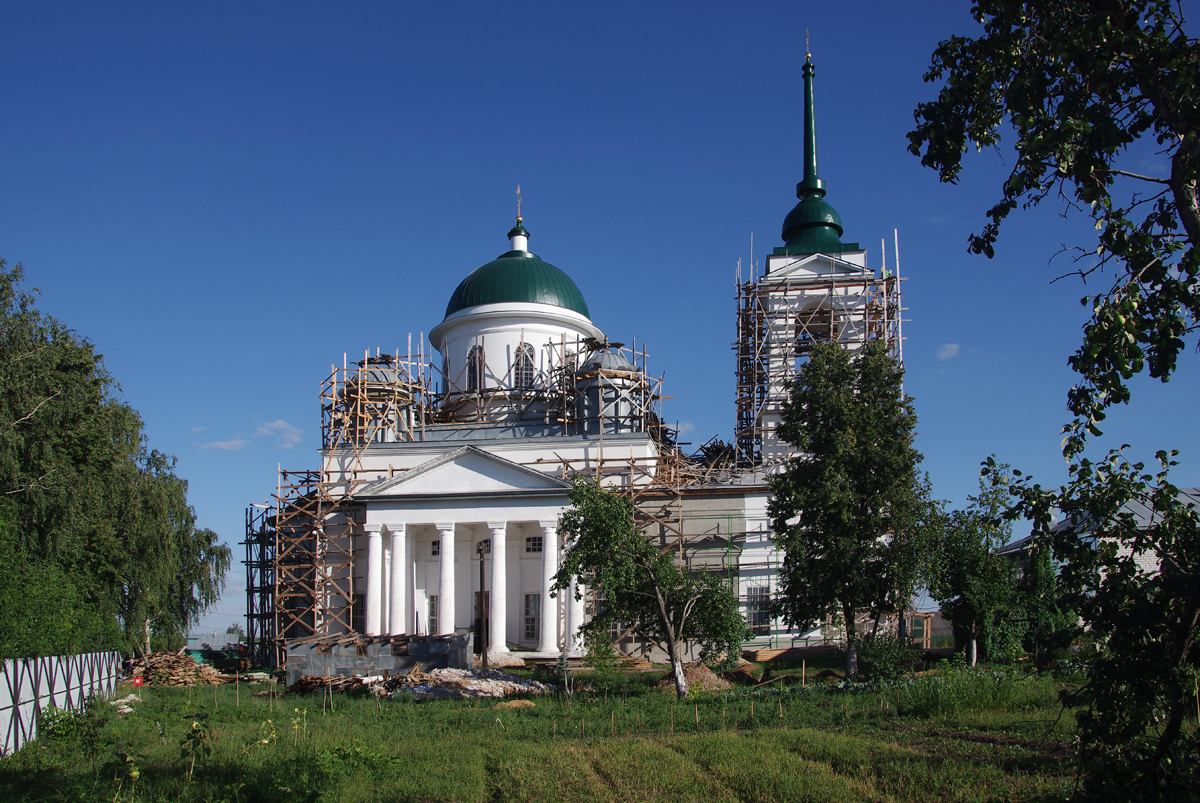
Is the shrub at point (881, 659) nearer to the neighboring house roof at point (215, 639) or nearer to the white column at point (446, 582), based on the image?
the white column at point (446, 582)

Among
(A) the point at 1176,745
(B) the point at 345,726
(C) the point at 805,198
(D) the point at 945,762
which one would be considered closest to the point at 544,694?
(B) the point at 345,726

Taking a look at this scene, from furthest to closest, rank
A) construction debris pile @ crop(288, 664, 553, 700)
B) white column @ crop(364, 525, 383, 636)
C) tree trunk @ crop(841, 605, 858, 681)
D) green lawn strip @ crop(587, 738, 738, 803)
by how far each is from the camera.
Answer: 1. white column @ crop(364, 525, 383, 636)
2. construction debris pile @ crop(288, 664, 553, 700)
3. tree trunk @ crop(841, 605, 858, 681)
4. green lawn strip @ crop(587, 738, 738, 803)

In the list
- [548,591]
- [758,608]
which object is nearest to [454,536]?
[548,591]

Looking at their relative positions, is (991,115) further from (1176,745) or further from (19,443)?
(19,443)

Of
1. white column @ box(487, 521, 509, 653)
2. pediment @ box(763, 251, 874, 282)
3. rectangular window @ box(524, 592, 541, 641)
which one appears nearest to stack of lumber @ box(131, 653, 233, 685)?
white column @ box(487, 521, 509, 653)

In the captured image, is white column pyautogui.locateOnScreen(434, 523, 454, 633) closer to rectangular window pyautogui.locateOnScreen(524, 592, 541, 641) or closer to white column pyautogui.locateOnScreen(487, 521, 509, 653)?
white column pyautogui.locateOnScreen(487, 521, 509, 653)

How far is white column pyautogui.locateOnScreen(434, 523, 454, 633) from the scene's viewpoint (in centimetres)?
3014

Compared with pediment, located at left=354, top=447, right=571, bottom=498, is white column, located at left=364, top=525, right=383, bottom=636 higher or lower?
lower

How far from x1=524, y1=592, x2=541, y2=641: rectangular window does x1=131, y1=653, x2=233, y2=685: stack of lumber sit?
9.72 metres

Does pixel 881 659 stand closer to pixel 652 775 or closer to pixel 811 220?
pixel 652 775

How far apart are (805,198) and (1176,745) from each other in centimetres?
3695

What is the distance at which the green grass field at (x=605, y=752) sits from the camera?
11.5 meters

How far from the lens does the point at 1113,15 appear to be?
6941 mm

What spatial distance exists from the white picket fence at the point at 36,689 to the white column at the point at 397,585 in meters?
10.1
